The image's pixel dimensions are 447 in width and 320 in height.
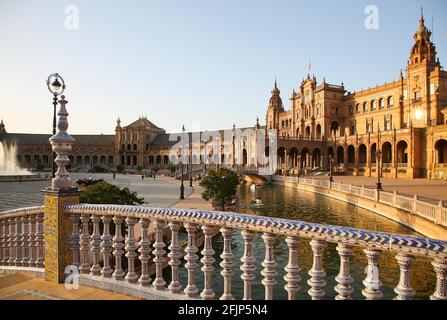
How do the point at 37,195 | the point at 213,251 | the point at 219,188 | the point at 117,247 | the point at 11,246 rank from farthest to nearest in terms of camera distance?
the point at 37,195 → the point at 219,188 → the point at 11,246 → the point at 117,247 → the point at 213,251

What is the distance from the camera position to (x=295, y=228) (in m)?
2.96

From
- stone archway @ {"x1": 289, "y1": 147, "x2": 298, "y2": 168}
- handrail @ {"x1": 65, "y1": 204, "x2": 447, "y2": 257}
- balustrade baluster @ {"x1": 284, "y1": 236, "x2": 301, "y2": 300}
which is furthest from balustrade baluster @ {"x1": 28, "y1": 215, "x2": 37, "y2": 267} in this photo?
stone archway @ {"x1": 289, "y1": 147, "x2": 298, "y2": 168}

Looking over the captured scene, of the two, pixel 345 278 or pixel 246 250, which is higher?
pixel 246 250

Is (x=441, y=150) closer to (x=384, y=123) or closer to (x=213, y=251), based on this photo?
(x=384, y=123)

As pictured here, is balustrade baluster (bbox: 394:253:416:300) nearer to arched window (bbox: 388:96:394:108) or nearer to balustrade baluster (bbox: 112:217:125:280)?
balustrade baluster (bbox: 112:217:125:280)

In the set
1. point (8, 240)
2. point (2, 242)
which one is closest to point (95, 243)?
point (8, 240)

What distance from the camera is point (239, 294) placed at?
8648 mm

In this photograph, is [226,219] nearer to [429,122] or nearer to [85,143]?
[429,122]

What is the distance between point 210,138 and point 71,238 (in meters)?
87.3

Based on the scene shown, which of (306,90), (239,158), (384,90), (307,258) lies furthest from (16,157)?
(307,258)

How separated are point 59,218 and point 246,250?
3.05m

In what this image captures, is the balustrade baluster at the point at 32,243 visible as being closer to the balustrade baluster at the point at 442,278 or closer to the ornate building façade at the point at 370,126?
the balustrade baluster at the point at 442,278

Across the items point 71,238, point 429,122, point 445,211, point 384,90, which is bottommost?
point 445,211

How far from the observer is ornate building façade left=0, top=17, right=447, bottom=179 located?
4294 centimetres
